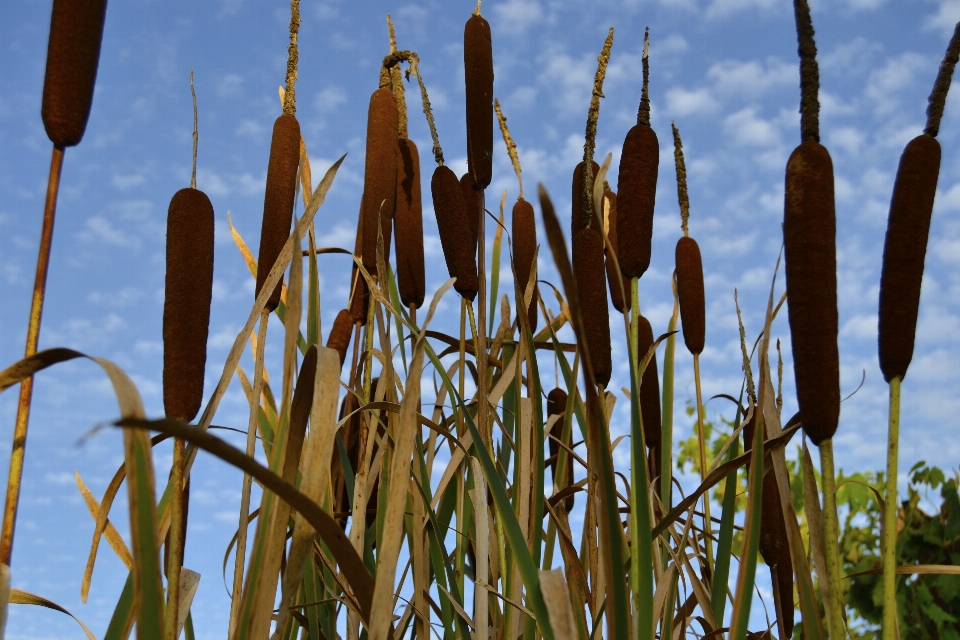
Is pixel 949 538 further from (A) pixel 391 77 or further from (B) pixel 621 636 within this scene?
(B) pixel 621 636

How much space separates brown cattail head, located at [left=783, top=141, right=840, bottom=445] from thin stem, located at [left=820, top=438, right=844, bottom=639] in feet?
0.08

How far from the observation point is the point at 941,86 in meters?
1.09

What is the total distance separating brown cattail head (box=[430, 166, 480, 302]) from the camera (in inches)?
65.9

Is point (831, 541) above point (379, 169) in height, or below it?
below

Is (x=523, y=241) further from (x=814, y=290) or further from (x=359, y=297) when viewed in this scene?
(x=814, y=290)

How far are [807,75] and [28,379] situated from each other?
3.11 ft

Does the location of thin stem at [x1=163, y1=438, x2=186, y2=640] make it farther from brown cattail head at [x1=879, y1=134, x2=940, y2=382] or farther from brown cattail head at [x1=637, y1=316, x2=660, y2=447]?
brown cattail head at [x1=637, y1=316, x2=660, y2=447]

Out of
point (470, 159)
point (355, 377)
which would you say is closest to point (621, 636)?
point (470, 159)

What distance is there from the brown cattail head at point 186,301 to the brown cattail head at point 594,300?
0.56m

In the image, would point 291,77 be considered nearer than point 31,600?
No

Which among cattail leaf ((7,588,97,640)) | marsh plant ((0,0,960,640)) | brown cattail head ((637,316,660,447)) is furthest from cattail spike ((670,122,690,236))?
cattail leaf ((7,588,97,640))

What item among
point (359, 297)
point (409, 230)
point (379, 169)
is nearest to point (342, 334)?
point (359, 297)

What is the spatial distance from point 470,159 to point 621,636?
37.7 inches

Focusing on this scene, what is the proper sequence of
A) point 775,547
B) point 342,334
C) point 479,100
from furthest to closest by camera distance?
point 342,334 → point 775,547 → point 479,100
